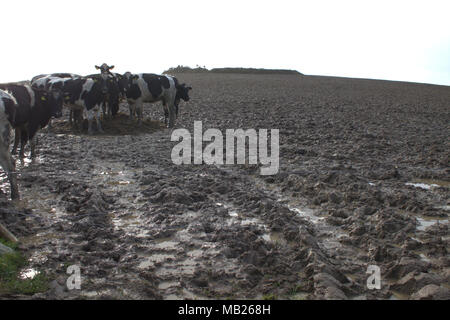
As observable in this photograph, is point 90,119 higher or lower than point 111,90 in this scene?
lower

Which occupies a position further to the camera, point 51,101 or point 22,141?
point 51,101

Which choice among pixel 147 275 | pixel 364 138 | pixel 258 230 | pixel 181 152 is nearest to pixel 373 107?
pixel 364 138

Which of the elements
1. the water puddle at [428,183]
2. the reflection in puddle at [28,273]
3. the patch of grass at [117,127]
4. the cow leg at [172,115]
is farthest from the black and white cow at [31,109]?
the water puddle at [428,183]

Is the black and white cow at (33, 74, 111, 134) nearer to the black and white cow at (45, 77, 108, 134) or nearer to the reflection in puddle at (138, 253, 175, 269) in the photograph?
the black and white cow at (45, 77, 108, 134)

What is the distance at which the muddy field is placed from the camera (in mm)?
3943

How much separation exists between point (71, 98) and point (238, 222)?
895 centimetres

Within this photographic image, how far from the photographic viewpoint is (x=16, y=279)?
3.88 m

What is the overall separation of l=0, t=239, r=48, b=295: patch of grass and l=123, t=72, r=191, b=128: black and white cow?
34.6ft

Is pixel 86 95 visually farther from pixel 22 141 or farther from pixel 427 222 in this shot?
pixel 427 222

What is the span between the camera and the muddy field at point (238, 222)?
3.94m

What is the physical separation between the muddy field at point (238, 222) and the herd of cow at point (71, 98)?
0.70 meters

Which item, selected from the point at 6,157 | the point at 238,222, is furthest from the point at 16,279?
the point at 6,157

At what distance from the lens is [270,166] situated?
8.46 metres

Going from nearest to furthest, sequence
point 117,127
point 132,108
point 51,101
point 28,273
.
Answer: point 28,273, point 51,101, point 117,127, point 132,108
